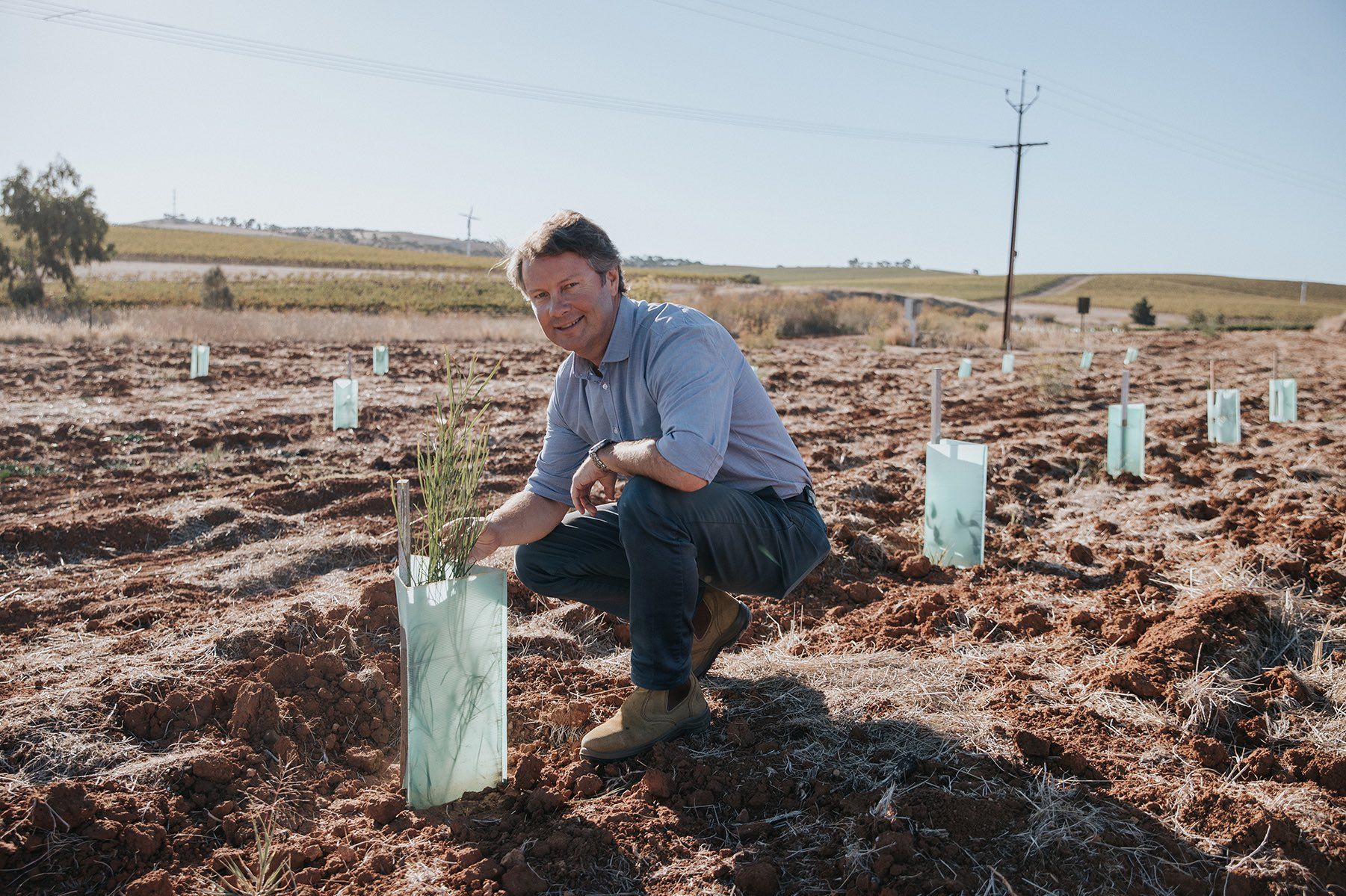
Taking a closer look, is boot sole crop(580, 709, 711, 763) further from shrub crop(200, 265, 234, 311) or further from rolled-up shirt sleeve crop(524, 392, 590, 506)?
shrub crop(200, 265, 234, 311)

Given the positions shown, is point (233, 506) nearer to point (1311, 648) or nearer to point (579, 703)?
point (579, 703)

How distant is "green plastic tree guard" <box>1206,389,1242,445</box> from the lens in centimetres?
650

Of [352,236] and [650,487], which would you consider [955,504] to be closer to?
[650,487]

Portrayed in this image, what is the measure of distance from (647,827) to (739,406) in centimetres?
101

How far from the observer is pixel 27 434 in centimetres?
692

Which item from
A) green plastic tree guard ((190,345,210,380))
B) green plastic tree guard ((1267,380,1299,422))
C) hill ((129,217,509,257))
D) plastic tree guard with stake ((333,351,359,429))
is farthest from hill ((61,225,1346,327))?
plastic tree guard with stake ((333,351,359,429))

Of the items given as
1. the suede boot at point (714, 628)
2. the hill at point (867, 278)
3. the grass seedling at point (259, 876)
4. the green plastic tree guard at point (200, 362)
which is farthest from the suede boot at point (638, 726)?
the hill at point (867, 278)

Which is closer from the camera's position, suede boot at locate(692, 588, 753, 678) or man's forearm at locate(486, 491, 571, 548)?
man's forearm at locate(486, 491, 571, 548)

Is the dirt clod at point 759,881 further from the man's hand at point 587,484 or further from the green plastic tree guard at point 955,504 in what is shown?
the green plastic tree guard at point 955,504

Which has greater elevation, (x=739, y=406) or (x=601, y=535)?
(x=739, y=406)

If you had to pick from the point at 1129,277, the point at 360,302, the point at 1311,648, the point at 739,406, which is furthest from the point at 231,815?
the point at 1129,277

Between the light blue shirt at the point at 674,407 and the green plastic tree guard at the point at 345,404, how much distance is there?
516cm

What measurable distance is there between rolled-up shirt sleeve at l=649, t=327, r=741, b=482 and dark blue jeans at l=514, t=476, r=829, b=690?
0.11m

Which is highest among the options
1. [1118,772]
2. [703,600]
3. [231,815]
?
[703,600]
